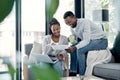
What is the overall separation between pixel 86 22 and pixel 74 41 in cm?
39

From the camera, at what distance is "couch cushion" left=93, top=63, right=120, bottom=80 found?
2.98 meters

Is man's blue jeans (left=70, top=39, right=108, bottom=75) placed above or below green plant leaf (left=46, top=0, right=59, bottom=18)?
below

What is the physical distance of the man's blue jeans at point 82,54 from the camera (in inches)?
138

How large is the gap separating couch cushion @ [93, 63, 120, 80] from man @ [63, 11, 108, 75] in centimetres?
31

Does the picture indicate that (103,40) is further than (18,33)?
Yes

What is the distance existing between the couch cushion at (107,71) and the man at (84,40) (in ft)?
1.02

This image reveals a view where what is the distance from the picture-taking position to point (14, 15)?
0.42 m

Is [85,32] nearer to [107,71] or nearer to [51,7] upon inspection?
[107,71]

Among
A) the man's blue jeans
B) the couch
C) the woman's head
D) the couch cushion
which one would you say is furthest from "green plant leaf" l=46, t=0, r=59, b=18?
the man's blue jeans

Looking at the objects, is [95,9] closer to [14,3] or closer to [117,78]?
[117,78]

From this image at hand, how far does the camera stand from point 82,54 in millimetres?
3555

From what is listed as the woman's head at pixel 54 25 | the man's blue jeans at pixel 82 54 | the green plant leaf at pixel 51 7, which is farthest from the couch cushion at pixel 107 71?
the green plant leaf at pixel 51 7

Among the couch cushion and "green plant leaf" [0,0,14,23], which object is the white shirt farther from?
"green plant leaf" [0,0,14,23]

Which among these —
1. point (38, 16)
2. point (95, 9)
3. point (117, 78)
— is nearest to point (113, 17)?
point (95, 9)
